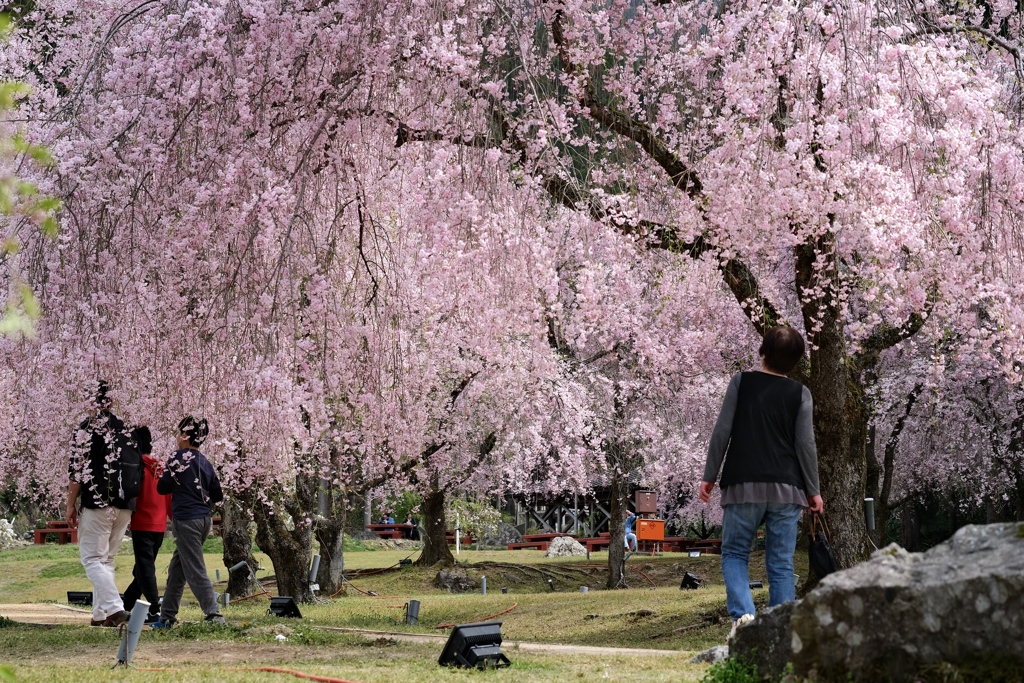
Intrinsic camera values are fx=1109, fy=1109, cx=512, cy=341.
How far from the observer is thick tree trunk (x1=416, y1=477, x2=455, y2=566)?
21234 mm

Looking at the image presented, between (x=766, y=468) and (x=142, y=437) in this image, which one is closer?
(x=766, y=468)

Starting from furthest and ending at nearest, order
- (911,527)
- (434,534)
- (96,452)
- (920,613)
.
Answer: (911,527), (434,534), (96,452), (920,613)

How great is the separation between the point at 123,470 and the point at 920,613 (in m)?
6.38

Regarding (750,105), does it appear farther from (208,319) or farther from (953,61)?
(208,319)

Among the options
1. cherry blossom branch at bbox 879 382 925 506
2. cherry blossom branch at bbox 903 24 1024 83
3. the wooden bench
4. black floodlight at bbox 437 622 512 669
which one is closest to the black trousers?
black floodlight at bbox 437 622 512 669

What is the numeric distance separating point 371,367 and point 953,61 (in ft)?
16.4

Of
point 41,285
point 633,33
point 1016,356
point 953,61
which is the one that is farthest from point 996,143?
point 41,285

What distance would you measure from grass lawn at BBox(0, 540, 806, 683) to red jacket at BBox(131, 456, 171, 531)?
866 mm

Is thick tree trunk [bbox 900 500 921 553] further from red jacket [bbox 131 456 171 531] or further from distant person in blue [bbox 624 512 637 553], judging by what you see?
red jacket [bbox 131 456 171 531]

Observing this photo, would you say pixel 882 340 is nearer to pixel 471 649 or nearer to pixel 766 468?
pixel 766 468

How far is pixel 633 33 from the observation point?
9844 millimetres

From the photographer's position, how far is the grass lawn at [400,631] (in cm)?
614

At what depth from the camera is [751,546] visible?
548cm

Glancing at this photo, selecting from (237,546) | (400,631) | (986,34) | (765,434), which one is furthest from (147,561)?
(986,34)
